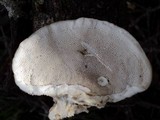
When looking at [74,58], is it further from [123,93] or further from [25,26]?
[25,26]

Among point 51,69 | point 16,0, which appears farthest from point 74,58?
point 16,0

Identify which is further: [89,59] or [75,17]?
[75,17]

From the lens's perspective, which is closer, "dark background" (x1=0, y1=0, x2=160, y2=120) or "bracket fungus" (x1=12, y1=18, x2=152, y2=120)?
"bracket fungus" (x1=12, y1=18, x2=152, y2=120)

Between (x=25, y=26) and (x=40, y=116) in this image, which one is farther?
(x=40, y=116)

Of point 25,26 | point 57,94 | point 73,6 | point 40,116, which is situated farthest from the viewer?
point 40,116
